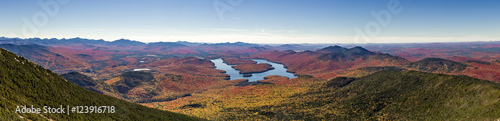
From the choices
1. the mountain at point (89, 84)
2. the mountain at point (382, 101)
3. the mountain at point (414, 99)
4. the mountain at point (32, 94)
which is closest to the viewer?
the mountain at point (32, 94)

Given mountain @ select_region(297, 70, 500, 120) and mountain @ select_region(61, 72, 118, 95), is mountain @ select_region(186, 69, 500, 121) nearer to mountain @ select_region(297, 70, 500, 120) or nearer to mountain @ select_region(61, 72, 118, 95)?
mountain @ select_region(297, 70, 500, 120)

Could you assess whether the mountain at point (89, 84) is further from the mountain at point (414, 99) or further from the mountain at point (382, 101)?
the mountain at point (414, 99)

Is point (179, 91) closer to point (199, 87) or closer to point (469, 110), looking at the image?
point (199, 87)

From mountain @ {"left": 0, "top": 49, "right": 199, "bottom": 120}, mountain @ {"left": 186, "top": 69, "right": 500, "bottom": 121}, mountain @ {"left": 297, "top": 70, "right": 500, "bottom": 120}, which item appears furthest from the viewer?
mountain @ {"left": 186, "top": 69, "right": 500, "bottom": 121}

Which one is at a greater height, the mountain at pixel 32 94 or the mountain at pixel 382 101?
the mountain at pixel 32 94

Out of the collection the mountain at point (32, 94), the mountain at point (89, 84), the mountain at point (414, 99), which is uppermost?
the mountain at point (32, 94)

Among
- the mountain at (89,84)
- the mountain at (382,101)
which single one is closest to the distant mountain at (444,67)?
the mountain at (382,101)

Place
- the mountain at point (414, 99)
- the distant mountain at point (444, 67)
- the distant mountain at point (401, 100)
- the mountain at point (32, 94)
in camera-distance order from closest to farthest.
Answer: the mountain at point (32, 94)
the mountain at point (414, 99)
the distant mountain at point (401, 100)
the distant mountain at point (444, 67)

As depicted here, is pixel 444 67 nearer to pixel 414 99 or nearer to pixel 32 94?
pixel 414 99

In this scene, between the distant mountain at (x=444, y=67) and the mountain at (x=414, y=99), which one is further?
the distant mountain at (x=444, y=67)

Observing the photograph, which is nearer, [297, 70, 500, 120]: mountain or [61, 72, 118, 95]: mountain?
[297, 70, 500, 120]: mountain

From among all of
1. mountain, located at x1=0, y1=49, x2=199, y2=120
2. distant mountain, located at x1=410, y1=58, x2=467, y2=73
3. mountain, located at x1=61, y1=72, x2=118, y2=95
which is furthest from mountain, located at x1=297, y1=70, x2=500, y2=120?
distant mountain, located at x1=410, y1=58, x2=467, y2=73

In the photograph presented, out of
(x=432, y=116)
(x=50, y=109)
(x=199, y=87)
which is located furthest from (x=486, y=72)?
(x=50, y=109)
